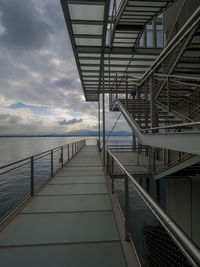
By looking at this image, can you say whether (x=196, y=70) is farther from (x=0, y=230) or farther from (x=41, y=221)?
(x=0, y=230)

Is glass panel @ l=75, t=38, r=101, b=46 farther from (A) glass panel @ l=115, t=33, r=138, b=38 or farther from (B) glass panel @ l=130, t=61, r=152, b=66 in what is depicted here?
(B) glass panel @ l=130, t=61, r=152, b=66

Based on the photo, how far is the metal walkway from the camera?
70.5 inches

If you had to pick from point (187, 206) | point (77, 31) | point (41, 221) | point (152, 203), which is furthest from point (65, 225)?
point (77, 31)

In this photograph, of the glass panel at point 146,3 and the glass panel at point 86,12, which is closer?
the glass panel at point 86,12

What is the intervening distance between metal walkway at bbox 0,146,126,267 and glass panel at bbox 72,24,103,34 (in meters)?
5.34

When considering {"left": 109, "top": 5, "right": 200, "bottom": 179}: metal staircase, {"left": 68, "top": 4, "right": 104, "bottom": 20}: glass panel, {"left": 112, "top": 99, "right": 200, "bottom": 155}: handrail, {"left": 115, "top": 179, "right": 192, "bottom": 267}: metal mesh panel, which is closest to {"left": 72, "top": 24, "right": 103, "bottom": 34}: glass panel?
{"left": 68, "top": 4, "right": 104, "bottom": 20}: glass panel

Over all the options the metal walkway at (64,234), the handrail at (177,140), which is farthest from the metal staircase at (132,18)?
the metal walkway at (64,234)

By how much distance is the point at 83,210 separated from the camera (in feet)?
9.44

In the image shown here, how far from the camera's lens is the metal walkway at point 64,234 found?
179cm

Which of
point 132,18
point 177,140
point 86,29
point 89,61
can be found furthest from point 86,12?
point 177,140

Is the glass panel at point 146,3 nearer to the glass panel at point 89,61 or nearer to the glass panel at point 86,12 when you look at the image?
the glass panel at point 86,12

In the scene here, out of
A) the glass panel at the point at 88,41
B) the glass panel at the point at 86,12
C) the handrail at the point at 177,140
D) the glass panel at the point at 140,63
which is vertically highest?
the glass panel at the point at 140,63

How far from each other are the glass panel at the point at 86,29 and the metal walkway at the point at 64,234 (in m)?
5.34

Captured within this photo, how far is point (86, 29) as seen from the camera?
547cm
